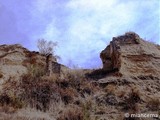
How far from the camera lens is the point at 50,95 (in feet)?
53.8

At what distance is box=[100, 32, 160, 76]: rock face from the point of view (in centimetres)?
1898

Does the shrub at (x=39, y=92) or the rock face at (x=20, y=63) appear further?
the rock face at (x=20, y=63)

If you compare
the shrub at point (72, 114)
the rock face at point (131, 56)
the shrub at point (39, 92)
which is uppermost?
the rock face at point (131, 56)

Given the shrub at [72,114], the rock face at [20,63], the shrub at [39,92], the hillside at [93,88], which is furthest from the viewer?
the rock face at [20,63]

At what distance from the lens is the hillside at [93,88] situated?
14.9m

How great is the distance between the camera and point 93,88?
57.0 ft

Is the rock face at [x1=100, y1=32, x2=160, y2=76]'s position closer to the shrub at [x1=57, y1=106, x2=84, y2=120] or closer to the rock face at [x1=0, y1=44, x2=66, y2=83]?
the rock face at [x1=0, y1=44, x2=66, y2=83]

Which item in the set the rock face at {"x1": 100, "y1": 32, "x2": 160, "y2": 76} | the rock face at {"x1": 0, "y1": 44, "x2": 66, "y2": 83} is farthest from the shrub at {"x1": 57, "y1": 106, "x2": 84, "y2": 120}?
the rock face at {"x1": 0, "y1": 44, "x2": 66, "y2": 83}

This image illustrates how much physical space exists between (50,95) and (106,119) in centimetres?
319

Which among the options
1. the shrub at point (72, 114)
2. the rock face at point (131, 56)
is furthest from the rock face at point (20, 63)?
the shrub at point (72, 114)

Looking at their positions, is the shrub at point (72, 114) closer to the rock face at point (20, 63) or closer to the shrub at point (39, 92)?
the shrub at point (39, 92)

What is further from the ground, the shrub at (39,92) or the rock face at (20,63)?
the rock face at (20,63)

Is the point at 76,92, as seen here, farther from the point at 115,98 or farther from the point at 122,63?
the point at 122,63

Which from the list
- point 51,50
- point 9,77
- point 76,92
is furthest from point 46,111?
point 51,50
